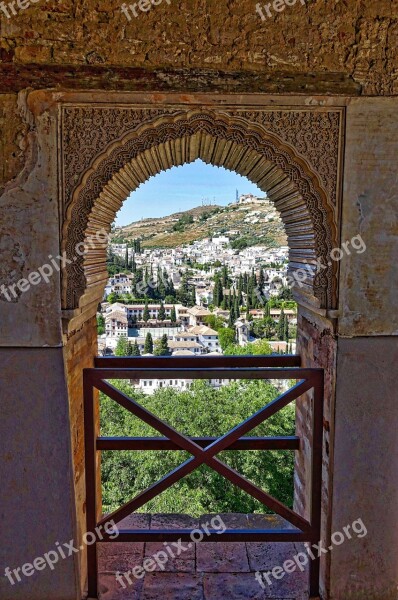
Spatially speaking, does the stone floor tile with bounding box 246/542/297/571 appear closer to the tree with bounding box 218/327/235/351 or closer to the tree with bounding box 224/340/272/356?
the tree with bounding box 224/340/272/356

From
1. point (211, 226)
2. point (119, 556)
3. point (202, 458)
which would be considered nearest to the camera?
point (202, 458)

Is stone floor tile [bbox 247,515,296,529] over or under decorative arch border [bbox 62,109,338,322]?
under

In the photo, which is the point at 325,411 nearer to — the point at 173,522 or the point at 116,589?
the point at 173,522

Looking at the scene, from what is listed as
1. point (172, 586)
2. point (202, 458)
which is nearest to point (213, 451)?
point (202, 458)

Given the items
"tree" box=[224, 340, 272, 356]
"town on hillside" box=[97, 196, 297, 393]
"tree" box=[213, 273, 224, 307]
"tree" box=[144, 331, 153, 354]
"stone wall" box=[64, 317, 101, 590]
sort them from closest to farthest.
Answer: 1. "stone wall" box=[64, 317, 101, 590]
2. "tree" box=[224, 340, 272, 356]
3. "tree" box=[144, 331, 153, 354]
4. "town on hillside" box=[97, 196, 297, 393]
5. "tree" box=[213, 273, 224, 307]

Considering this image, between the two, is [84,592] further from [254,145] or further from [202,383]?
[202,383]

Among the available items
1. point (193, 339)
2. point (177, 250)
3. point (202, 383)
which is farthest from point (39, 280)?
point (177, 250)

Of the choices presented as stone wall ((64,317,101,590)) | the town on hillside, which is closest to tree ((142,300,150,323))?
the town on hillside
